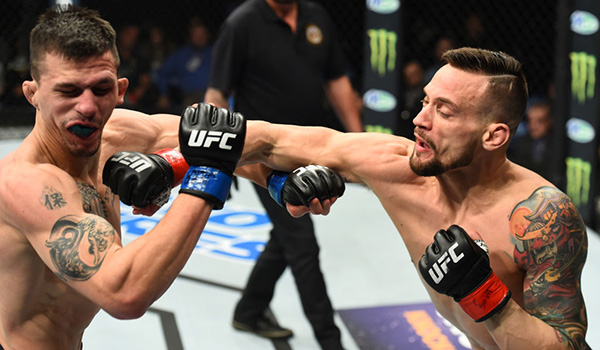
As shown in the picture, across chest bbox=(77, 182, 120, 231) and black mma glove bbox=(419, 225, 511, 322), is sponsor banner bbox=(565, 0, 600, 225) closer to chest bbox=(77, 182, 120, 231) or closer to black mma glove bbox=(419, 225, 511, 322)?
black mma glove bbox=(419, 225, 511, 322)

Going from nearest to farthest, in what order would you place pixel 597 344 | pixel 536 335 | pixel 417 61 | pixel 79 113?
pixel 79 113, pixel 536 335, pixel 597 344, pixel 417 61

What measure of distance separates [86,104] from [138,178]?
21 cm

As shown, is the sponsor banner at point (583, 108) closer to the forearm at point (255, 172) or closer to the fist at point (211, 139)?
the forearm at point (255, 172)

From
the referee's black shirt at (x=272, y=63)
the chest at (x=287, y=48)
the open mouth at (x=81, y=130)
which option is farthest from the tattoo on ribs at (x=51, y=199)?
the chest at (x=287, y=48)

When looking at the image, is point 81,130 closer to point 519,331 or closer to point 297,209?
point 297,209

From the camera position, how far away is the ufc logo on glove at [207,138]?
1609 mm

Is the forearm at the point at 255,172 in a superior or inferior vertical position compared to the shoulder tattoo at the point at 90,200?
inferior

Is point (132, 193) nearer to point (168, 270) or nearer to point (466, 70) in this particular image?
point (168, 270)

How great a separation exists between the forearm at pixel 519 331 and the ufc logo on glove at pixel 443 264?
157 mm

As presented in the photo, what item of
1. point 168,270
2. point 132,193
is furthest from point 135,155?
point 168,270

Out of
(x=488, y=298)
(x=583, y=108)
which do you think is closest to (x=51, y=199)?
(x=488, y=298)

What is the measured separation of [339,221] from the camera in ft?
15.0

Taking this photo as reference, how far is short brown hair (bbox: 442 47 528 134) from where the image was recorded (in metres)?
1.80

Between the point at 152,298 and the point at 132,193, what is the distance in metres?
0.32
